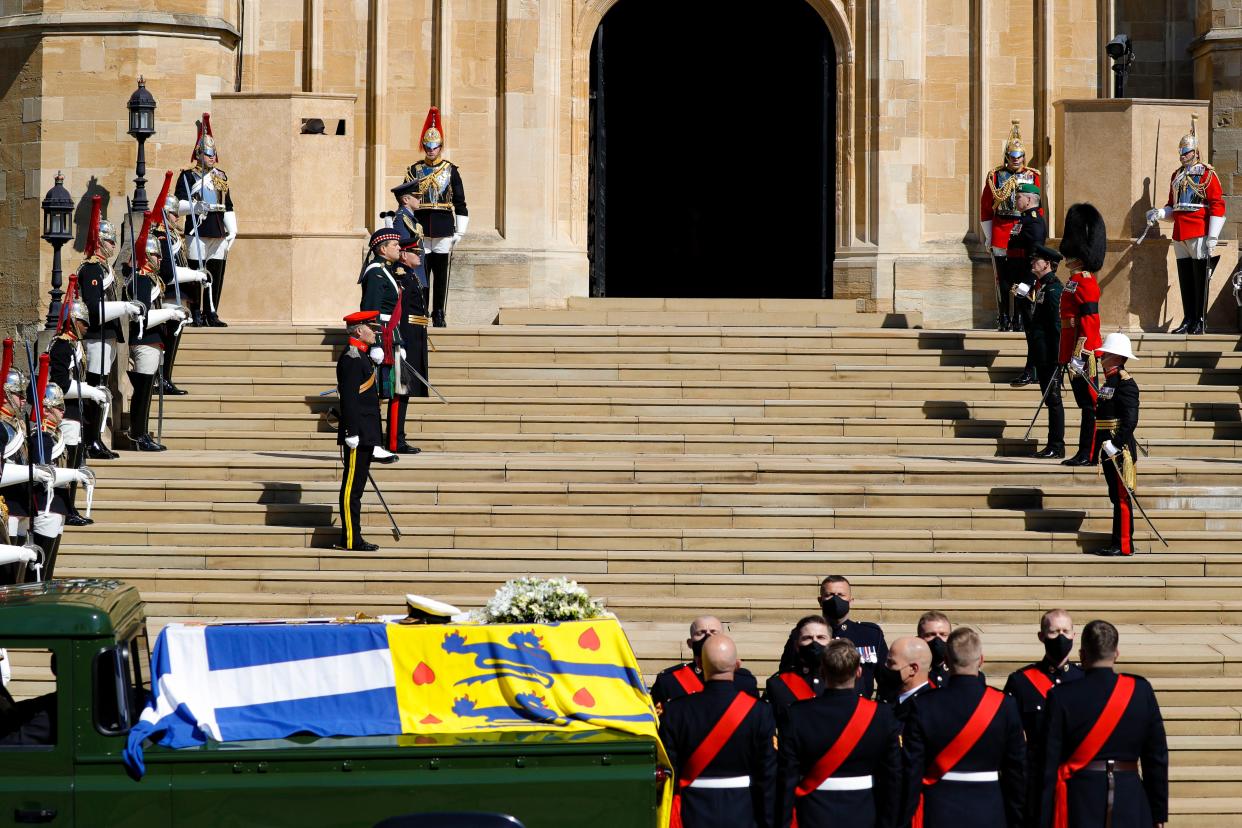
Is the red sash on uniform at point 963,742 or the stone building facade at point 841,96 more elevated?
the stone building facade at point 841,96

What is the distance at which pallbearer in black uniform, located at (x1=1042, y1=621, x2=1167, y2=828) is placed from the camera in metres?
7.91

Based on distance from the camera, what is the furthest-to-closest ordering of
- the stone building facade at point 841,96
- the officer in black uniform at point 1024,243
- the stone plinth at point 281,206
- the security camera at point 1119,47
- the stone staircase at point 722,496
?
1. the stone building facade at point 841,96
2. the security camera at point 1119,47
3. the stone plinth at point 281,206
4. the officer in black uniform at point 1024,243
5. the stone staircase at point 722,496

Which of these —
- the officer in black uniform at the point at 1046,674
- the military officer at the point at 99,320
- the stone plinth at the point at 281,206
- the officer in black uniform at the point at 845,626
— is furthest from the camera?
the stone plinth at the point at 281,206

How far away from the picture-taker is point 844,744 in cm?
754

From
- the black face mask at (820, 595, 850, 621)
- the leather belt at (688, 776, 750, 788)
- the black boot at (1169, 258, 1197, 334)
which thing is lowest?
the leather belt at (688, 776, 750, 788)

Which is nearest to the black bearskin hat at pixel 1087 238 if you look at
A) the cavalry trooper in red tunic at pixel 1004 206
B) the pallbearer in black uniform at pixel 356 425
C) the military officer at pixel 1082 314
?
the military officer at pixel 1082 314

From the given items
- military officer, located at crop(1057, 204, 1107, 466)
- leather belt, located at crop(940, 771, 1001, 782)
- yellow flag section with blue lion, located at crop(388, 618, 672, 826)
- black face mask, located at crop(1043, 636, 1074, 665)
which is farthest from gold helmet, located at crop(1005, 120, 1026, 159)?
leather belt, located at crop(940, 771, 1001, 782)

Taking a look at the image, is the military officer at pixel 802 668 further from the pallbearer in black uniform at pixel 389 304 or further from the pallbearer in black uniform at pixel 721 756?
the pallbearer in black uniform at pixel 389 304

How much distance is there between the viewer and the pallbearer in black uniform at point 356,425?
45.3ft

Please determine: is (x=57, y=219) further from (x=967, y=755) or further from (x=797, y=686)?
(x=967, y=755)

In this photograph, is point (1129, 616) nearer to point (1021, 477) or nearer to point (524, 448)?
point (1021, 477)

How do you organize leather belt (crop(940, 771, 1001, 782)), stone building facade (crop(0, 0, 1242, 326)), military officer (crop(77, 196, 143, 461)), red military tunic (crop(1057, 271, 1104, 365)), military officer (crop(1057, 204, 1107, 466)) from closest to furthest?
leather belt (crop(940, 771, 1001, 782)) → military officer (crop(1057, 204, 1107, 466)) → military officer (crop(77, 196, 143, 461)) → red military tunic (crop(1057, 271, 1104, 365)) → stone building facade (crop(0, 0, 1242, 326))

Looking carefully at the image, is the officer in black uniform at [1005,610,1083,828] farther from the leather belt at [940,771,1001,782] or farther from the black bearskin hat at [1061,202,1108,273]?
the black bearskin hat at [1061,202,1108,273]

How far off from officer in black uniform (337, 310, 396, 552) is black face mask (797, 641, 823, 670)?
5.82 metres
